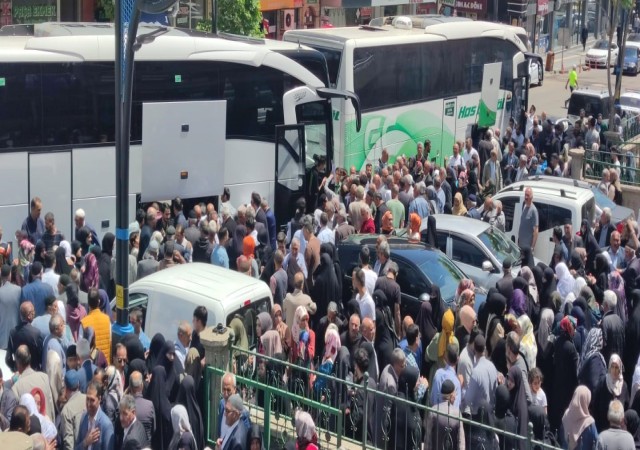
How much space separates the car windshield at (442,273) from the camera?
13922 millimetres

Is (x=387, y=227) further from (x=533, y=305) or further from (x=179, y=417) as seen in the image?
(x=179, y=417)

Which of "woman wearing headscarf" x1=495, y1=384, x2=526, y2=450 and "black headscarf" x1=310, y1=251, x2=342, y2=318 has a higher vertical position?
"black headscarf" x1=310, y1=251, x2=342, y2=318

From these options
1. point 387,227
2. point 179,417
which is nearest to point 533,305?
point 387,227

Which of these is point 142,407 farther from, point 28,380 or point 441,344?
point 441,344

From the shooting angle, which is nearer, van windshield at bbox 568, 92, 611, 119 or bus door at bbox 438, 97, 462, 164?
bus door at bbox 438, 97, 462, 164

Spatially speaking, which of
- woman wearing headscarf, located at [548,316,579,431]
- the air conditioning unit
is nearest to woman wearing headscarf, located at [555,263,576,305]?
woman wearing headscarf, located at [548,316,579,431]

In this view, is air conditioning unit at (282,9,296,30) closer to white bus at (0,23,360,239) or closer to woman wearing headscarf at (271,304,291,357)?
white bus at (0,23,360,239)

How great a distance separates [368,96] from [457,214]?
5827 millimetres

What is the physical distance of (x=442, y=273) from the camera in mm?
14148

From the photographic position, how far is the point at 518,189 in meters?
17.8

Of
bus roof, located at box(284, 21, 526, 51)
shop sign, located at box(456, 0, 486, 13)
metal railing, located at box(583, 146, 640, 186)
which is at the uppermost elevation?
shop sign, located at box(456, 0, 486, 13)

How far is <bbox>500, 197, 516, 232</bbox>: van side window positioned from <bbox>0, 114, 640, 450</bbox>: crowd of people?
165 cm

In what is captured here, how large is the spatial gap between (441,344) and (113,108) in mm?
7413

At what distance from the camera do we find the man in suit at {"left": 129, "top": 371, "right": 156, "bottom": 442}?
941 centimetres
